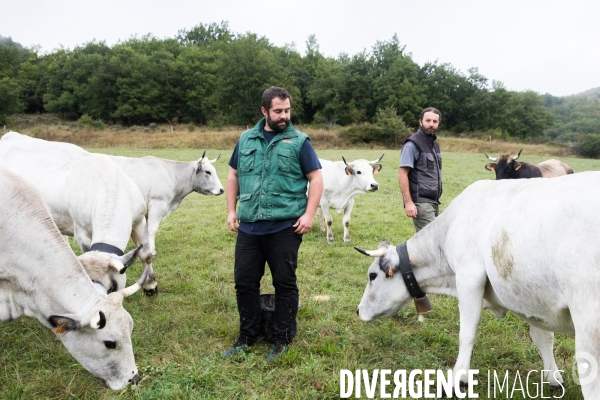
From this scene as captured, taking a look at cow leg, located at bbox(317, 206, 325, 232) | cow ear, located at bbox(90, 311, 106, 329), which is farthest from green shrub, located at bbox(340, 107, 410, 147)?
cow ear, located at bbox(90, 311, 106, 329)

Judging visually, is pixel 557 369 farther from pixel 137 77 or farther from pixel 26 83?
pixel 26 83

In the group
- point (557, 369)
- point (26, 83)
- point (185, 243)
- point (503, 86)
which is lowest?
point (185, 243)

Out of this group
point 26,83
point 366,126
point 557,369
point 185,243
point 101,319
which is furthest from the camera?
point 26,83

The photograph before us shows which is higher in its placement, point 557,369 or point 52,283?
point 52,283

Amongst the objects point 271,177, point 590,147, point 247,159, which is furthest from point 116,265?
point 590,147

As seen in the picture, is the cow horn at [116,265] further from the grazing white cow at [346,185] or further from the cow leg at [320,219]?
the cow leg at [320,219]

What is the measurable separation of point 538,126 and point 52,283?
240ft

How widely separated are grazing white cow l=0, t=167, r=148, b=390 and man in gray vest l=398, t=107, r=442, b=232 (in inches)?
146

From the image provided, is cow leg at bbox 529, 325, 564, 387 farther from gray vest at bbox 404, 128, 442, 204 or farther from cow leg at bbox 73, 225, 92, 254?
cow leg at bbox 73, 225, 92, 254

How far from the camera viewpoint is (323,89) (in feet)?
207

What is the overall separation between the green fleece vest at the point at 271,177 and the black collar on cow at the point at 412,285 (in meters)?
1.18

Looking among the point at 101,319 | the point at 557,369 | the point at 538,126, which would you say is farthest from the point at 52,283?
the point at 538,126

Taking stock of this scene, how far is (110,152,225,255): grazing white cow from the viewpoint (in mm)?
8430

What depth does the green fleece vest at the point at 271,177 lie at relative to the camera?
4148mm
